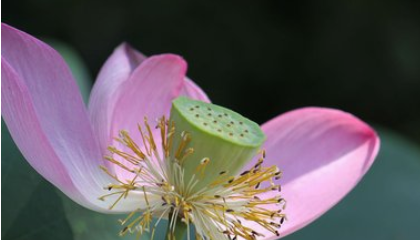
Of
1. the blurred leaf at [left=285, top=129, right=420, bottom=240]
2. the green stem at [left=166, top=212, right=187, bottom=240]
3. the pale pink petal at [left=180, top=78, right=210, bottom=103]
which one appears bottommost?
the blurred leaf at [left=285, top=129, right=420, bottom=240]

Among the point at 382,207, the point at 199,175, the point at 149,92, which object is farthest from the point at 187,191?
the point at 382,207

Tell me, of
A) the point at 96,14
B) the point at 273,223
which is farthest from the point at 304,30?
the point at 273,223

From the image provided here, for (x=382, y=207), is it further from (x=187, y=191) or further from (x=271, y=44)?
(x=271, y=44)

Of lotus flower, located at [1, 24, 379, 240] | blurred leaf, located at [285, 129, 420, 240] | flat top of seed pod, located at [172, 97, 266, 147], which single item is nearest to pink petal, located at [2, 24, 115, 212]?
lotus flower, located at [1, 24, 379, 240]

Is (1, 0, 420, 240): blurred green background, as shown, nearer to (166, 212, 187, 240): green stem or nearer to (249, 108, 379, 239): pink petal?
(249, 108, 379, 239): pink petal

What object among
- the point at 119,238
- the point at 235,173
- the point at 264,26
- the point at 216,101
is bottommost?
the point at 216,101

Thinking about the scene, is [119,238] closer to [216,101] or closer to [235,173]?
[235,173]

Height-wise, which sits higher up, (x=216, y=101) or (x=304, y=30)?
(x=304, y=30)
